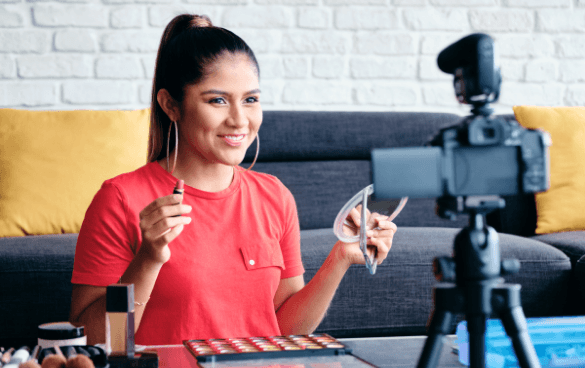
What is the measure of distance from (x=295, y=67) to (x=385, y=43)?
A: 421 mm

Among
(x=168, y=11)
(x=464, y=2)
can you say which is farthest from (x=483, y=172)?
(x=464, y=2)

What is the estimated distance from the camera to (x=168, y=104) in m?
1.16

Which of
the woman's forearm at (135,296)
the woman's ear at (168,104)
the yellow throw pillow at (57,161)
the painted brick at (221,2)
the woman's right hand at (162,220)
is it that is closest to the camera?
the woman's right hand at (162,220)

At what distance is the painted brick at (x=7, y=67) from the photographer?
2357 millimetres

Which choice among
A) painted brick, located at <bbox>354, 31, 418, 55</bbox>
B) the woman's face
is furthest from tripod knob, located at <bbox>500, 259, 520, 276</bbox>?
painted brick, located at <bbox>354, 31, 418, 55</bbox>

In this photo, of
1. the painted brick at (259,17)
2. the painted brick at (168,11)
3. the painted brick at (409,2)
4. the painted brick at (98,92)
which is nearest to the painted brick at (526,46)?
the painted brick at (409,2)

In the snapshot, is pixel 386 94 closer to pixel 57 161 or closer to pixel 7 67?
pixel 57 161

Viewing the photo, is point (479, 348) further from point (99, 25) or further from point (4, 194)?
point (99, 25)

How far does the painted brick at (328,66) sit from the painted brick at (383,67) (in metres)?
0.05

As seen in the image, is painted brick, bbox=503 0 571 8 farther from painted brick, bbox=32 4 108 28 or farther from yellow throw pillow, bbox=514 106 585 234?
painted brick, bbox=32 4 108 28

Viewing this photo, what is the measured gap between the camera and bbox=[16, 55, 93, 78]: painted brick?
2365 millimetres

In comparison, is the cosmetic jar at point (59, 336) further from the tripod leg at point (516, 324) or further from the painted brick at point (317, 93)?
the painted brick at point (317, 93)

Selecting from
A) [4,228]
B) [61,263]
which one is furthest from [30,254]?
[4,228]

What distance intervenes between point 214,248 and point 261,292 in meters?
0.12
